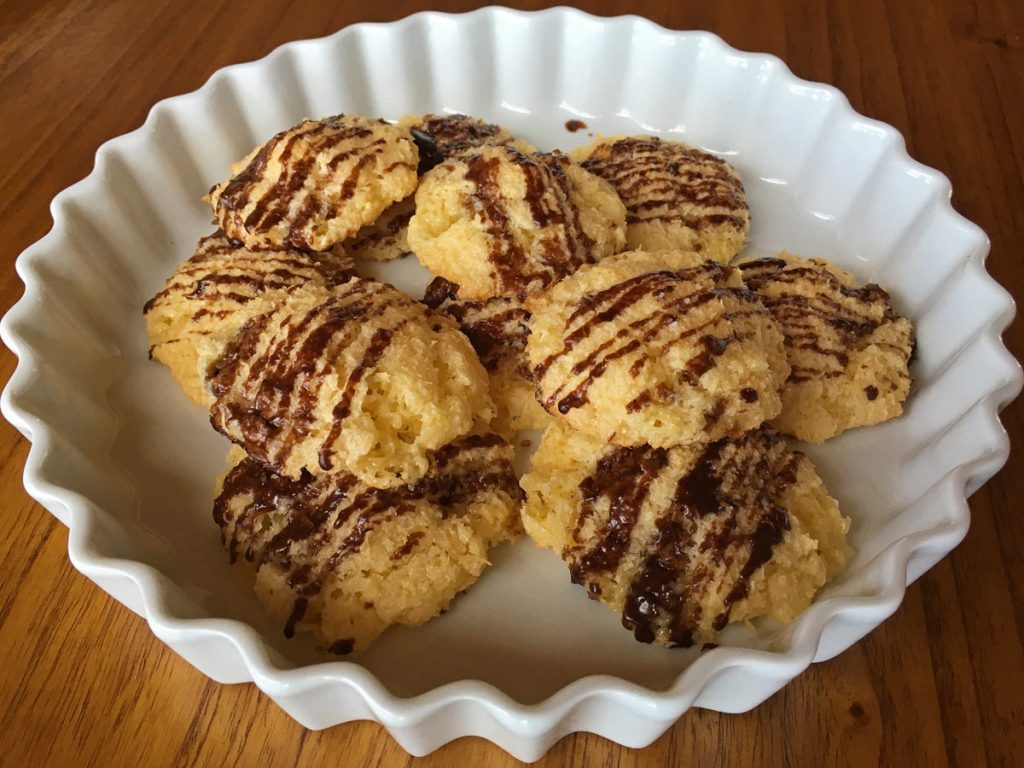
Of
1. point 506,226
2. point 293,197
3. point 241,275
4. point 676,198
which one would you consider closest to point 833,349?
point 676,198

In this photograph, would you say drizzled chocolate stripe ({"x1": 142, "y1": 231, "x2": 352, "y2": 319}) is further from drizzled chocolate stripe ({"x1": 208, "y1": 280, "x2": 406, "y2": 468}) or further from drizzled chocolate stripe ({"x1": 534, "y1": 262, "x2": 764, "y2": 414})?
drizzled chocolate stripe ({"x1": 534, "y1": 262, "x2": 764, "y2": 414})

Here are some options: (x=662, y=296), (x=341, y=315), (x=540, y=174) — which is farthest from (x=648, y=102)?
(x=341, y=315)

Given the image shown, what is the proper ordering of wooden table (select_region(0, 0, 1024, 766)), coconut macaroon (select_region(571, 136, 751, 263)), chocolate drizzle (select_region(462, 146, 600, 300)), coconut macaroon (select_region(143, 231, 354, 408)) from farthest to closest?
coconut macaroon (select_region(571, 136, 751, 263)) → coconut macaroon (select_region(143, 231, 354, 408)) → chocolate drizzle (select_region(462, 146, 600, 300)) → wooden table (select_region(0, 0, 1024, 766))

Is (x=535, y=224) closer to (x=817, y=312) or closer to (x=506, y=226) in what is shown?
(x=506, y=226)

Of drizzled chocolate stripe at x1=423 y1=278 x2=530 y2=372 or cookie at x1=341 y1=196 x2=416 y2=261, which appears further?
cookie at x1=341 y1=196 x2=416 y2=261

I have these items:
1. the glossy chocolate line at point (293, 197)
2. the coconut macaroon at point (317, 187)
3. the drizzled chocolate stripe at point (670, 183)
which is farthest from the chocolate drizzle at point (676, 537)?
the glossy chocolate line at point (293, 197)

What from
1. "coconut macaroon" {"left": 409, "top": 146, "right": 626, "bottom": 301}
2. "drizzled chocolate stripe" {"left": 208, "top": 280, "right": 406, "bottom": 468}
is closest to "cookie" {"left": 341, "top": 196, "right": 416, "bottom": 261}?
"coconut macaroon" {"left": 409, "top": 146, "right": 626, "bottom": 301}

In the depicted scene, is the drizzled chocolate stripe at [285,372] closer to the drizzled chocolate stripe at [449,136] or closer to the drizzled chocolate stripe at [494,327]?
the drizzled chocolate stripe at [494,327]
